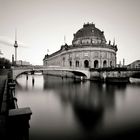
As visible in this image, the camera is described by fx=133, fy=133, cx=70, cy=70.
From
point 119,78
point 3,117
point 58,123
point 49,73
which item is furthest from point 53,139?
point 49,73

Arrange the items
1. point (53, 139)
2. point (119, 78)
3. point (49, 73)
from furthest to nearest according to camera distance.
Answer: point (49, 73), point (119, 78), point (53, 139)

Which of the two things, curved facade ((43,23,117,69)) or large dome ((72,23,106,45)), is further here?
large dome ((72,23,106,45))

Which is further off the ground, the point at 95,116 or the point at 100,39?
the point at 100,39

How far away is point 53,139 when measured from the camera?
7199 mm

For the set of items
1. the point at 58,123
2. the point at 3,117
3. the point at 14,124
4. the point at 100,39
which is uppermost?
the point at 100,39

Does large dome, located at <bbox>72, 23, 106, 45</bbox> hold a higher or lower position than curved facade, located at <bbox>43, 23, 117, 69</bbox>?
higher

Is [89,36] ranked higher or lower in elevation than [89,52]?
higher

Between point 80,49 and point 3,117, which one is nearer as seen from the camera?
point 3,117

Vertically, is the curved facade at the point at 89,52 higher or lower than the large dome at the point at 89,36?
lower

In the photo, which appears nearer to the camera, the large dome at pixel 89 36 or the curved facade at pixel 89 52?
the curved facade at pixel 89 52

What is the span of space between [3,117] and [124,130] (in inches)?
269

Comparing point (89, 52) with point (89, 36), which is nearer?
point (89, 52)

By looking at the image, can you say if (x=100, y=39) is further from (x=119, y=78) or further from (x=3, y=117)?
(x=3, y=117)

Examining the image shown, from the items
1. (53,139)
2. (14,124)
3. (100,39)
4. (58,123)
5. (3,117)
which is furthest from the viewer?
(100,39)
